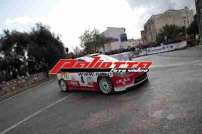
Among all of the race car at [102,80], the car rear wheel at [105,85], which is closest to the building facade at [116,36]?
the race car at [102,80]

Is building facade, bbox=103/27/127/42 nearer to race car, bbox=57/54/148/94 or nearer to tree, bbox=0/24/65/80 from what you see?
tree, bbox=0/24/65/80

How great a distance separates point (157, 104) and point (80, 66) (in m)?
5.44

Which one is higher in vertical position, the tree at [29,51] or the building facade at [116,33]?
the building facade at [116,33]

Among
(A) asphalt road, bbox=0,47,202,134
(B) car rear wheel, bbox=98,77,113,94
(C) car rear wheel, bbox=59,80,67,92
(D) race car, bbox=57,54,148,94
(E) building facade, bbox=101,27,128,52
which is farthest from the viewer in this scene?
(E) building facade, bbox=101,27,128,52

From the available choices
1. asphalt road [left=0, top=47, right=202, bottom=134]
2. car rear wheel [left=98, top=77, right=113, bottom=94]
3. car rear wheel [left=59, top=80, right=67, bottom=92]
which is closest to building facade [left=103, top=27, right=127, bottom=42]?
car rear wheel [left=59, top=80, right=67, bottom=92]

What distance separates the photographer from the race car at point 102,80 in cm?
1060

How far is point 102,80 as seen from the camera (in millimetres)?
11125

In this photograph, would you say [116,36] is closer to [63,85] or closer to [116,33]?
[116,33]

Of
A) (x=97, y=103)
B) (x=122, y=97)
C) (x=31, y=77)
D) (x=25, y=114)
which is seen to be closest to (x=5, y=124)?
(x=25, y=114)

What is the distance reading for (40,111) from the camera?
10430 millimetres

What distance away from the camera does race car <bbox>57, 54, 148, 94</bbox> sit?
10.6 meters

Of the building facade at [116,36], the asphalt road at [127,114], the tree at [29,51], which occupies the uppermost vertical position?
the building facade at [116,36]

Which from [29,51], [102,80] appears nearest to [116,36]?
[29,51]

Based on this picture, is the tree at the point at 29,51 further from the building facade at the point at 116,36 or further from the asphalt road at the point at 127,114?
the building facade at the point at 116,36
